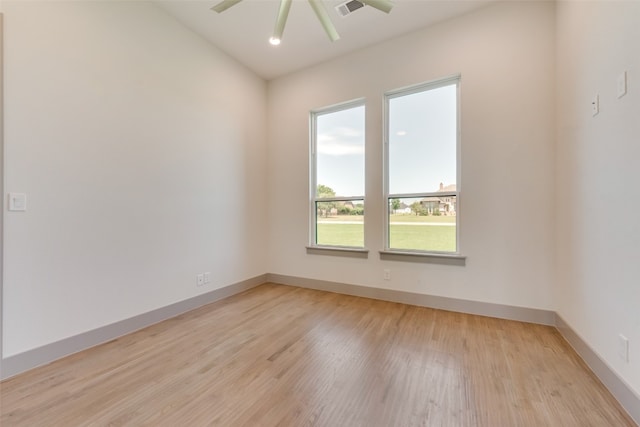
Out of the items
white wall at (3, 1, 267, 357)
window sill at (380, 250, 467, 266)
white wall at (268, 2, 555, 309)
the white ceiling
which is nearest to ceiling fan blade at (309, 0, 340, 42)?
the white ceiling

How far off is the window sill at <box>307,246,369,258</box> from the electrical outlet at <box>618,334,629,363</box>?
7.12ft

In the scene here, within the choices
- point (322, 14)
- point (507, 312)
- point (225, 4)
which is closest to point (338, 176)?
point (322, 14)

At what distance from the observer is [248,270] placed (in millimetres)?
3752

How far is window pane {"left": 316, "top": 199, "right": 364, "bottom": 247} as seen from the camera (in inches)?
138

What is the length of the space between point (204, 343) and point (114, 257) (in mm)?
1113

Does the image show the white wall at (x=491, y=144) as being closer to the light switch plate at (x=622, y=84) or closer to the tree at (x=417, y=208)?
the tree at (x=417, y=208)

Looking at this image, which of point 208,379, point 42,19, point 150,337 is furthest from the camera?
point 150,337

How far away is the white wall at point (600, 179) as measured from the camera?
55.4 inches

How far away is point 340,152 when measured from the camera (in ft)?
12.1

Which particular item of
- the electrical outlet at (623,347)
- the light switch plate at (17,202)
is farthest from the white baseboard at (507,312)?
Result: the light switch plate at (17,202)

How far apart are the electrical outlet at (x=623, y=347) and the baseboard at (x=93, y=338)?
3.53 m

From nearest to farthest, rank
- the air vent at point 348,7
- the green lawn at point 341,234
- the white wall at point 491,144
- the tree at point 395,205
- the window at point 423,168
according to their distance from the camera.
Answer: the white wall at point 491,144 < the air vent at point 348,7 < the window at point 423,168 < the tree at point 395,205 < the green lawn at point 341,234

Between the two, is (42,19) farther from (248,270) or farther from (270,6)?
(248,270)

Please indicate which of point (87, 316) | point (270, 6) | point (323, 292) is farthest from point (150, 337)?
point (270, 6)
